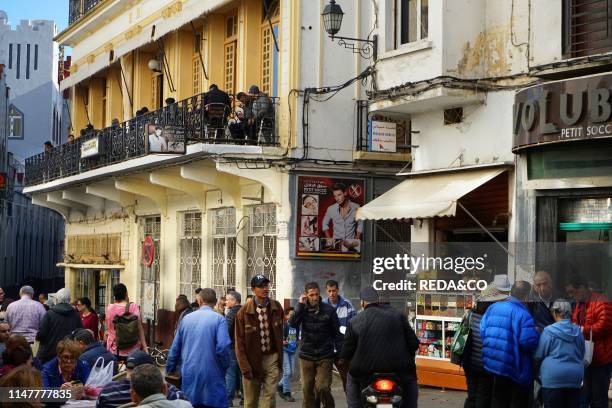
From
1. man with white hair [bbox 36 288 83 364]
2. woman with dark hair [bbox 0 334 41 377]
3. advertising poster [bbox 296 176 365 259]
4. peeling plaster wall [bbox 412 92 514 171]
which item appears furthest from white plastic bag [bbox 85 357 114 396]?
advertising poster [bbox 296 176 365 259]

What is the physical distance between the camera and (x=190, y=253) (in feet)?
78.6

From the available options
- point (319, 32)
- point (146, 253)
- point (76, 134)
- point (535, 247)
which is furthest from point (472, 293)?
point (76, 134)

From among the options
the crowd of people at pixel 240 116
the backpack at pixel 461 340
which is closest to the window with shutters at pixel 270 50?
the crowd of people at pixel 240 116

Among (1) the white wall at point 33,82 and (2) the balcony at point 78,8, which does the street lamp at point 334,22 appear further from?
(1) the white wall at point 33,82

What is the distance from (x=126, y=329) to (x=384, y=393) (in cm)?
457

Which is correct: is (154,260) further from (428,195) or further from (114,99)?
(428,195)

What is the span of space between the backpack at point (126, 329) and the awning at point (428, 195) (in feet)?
14.7

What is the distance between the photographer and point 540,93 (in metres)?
14.2

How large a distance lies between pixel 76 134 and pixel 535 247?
21.3 m

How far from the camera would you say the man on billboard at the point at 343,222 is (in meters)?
19.5

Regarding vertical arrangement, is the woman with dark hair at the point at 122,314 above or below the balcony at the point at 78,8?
below

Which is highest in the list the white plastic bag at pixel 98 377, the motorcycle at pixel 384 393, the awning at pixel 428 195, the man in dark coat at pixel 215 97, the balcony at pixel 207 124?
the man in dark coat at pixel 215 97

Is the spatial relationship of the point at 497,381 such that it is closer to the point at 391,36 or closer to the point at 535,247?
the point at 535,247

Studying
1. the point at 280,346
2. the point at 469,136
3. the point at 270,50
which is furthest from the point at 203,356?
the point at 270,50
